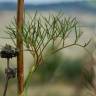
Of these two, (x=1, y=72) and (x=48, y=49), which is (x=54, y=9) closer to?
(x=48, y=49)

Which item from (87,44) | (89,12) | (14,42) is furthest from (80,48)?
(14,42)

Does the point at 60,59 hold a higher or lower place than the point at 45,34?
lower

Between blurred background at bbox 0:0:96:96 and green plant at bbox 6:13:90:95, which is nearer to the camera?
green plant at bbox 6:13:90:95

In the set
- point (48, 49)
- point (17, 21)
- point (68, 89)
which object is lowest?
point (68, 89)

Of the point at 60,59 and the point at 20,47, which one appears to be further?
the point at 60,59

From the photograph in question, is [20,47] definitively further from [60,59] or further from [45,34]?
[60,59]

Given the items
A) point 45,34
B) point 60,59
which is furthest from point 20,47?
point 60,59
